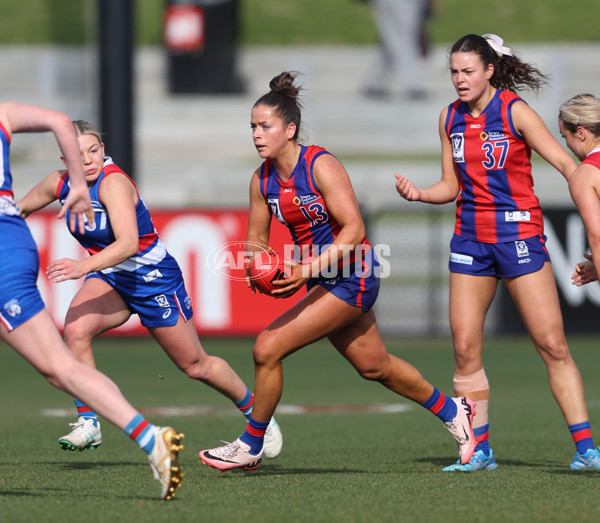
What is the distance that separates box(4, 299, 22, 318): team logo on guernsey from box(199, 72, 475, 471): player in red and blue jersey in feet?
4.69

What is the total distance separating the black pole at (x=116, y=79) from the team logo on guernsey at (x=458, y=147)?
28.3 feet

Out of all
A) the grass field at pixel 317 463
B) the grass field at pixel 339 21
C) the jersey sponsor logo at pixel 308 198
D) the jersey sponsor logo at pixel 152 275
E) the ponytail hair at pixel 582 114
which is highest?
the grass field at pixel 339 21

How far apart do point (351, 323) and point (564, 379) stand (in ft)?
4.07

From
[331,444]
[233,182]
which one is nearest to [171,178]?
[233,182]

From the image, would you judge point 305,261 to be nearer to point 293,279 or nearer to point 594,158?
point 293,279

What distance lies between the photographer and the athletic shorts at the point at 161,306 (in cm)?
637

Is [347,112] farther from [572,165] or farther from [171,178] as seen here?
[572,165]

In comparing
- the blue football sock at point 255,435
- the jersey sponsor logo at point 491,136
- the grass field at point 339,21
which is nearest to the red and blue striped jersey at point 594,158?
the jersey sponsor logo at point 491,136

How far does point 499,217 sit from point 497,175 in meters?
0.24

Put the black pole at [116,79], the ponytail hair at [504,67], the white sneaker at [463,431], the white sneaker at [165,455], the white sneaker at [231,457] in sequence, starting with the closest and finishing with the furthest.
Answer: the white sneaker at [165,455], the white sneaker at [231,457], the ponytail hair at [504,67], the white sneaker at [463,431], the black pole at [116,79]

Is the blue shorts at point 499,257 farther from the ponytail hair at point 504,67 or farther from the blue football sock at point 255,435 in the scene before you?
the blue football sock at point 255,435

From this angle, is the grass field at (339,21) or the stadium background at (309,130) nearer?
the stadium background at (309,130)

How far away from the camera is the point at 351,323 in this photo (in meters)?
6.10

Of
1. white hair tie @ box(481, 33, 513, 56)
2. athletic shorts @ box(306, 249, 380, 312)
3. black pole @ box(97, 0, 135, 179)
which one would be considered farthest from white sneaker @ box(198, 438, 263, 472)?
black pole @ box(97, 0, 135, 179)
